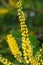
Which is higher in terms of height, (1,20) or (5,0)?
(5,0)

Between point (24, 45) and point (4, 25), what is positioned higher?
point (24, 45)

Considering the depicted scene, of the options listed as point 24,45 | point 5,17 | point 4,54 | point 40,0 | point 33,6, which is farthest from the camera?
point 40,0

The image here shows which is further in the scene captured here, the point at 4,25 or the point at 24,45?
the point at 4,25

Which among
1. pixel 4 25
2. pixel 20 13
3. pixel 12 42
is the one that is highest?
pixel 20 13

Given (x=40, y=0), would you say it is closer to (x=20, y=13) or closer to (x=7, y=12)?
(x=7, y=12)

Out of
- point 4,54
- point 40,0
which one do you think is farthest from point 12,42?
point 40,0

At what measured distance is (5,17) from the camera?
104 inches

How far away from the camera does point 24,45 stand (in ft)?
3.04

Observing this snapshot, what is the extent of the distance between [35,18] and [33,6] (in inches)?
6.2

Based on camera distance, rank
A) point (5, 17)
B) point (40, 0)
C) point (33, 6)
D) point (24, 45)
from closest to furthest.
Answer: point (24, 45) < point (33, 6) < point (5, 17) < point (40, 0)

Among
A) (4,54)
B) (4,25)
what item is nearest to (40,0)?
(4,25)

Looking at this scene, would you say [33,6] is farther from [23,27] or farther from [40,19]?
[23,27]

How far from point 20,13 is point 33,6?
153 centimetres

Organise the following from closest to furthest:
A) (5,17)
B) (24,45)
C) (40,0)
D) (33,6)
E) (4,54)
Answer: (24,45) < (4,54) < (33,6) < (5,17) < (40,0)
